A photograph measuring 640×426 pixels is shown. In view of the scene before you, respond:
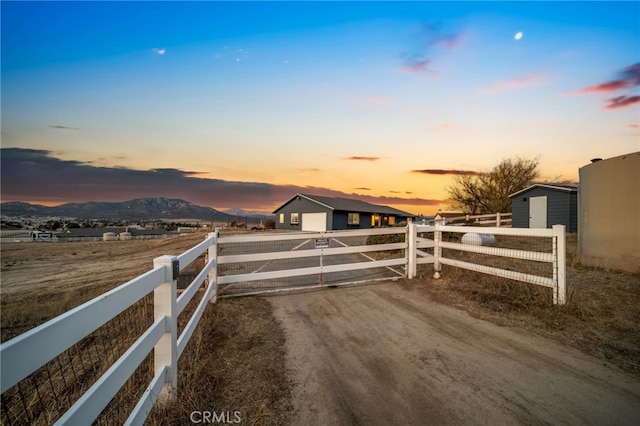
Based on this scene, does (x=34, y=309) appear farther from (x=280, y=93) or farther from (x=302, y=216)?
(x=302, y=216)

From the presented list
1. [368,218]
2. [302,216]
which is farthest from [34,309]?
[368,218]

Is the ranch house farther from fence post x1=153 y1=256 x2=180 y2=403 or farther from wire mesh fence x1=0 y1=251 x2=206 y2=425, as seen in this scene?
fence post x1=153 y1=256 x2=180 y2=403

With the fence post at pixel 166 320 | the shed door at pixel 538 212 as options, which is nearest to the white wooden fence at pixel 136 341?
the fence post at pixel 166 320

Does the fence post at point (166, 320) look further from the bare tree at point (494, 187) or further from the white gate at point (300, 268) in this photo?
the bare tree at point (494, 187)

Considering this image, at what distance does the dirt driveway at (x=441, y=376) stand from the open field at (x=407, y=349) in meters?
0.02

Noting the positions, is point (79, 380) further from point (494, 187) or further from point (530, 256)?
point (494, 187)

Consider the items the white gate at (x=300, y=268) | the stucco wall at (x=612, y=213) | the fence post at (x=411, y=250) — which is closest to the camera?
the white gate at (x=300, y=268)

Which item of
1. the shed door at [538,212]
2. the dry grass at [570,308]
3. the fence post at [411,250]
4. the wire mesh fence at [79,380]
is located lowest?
the wire mesh fence at [79,380]

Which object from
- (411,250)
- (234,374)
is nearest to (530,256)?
(411,250)

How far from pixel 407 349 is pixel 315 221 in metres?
32.7

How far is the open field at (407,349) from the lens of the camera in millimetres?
3188

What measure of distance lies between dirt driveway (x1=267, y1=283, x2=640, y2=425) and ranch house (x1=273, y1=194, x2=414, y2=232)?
98.2 feet

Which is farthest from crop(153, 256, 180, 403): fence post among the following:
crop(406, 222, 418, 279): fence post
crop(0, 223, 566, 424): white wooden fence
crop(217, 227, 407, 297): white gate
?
crop(406, 222, 418, 279): fence post

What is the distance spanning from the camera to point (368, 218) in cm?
A: 4212
